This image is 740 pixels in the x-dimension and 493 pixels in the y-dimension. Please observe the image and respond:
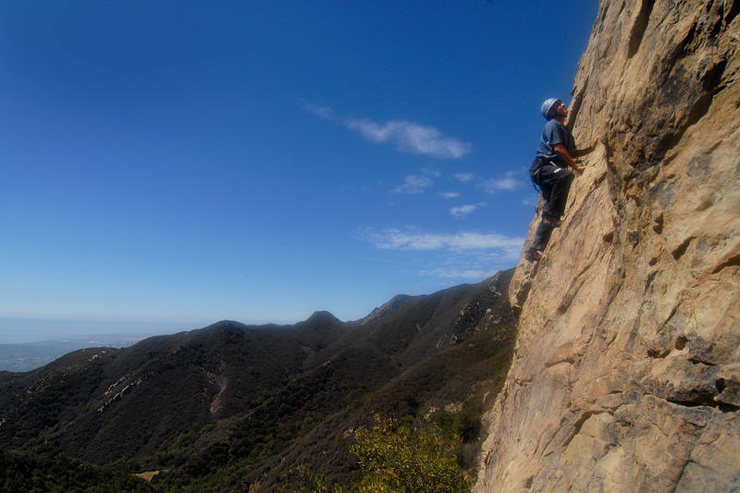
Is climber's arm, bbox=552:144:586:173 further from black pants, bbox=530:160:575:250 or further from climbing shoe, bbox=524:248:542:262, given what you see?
climbing shoe, bbox=524:248:542:262

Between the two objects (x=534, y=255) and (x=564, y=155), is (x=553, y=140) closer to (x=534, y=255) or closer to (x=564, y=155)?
(x=564, y=155)

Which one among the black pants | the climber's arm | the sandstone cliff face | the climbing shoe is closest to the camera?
the sandstone cliff face

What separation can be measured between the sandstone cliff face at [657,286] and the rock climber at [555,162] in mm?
928

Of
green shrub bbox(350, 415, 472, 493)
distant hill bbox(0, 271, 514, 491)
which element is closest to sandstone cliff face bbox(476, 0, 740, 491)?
green shrub bbox(350, 415, 472, 493)

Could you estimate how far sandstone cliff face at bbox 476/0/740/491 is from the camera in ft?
11.7

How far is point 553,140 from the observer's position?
7.91m

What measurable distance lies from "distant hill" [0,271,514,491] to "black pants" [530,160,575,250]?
33.9m

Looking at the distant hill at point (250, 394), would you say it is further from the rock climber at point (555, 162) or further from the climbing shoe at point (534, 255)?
the rock climber at point (555, 162)

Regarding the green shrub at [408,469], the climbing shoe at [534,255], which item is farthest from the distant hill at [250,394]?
the climbing shoe at [534,255]

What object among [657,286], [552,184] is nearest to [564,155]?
[552,184]

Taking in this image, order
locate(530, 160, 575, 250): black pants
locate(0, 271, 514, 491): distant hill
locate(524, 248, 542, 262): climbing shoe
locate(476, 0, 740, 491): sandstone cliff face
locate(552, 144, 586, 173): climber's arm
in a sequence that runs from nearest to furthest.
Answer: locate(476, 0, 740, 491): sandstone cliff face < locate(552, 144, 586, 173): climber's arm < locate(530, 160, 575, 250): black pants < locate(524, 248, 542, 262): climbing shoe < locate(0, 271, 514, 491): distant hill

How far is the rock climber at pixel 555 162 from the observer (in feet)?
25.9

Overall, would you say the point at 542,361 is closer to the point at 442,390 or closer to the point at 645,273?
the point at 645,273

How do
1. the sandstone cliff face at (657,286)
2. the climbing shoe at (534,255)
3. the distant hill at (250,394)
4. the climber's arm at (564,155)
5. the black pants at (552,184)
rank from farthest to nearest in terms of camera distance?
the distant hill at (250,394), the climbing shoe at (534,255), the black pants at (552,184), the climber's arm at (564,155), the sandstone cliff face at (657,286)
